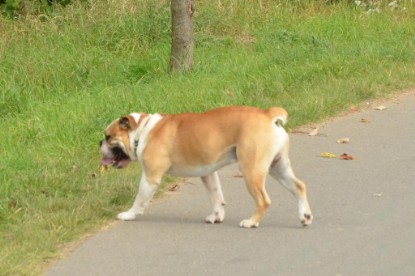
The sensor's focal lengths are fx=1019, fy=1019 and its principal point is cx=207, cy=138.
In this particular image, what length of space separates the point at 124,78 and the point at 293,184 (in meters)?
5.15

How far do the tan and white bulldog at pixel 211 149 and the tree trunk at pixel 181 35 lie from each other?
4.59 meters

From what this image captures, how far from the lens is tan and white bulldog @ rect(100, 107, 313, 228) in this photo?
6613 millimetres

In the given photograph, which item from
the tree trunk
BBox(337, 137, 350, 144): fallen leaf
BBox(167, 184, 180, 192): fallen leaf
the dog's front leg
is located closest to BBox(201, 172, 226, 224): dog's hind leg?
the dog's front leg

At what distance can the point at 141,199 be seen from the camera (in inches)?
274

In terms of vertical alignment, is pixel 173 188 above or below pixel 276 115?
below

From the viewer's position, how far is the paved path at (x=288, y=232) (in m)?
6.10

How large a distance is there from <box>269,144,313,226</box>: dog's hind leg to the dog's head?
3.26 feet

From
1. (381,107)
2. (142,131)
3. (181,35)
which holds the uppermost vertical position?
(142,131)

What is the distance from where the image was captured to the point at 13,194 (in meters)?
7.32

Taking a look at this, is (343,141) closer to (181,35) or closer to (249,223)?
(249,223)

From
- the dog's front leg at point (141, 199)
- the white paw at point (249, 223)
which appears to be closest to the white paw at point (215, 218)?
the white paw at point (249, 223)

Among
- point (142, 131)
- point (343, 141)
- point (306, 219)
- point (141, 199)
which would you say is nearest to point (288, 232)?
point (306, 219)

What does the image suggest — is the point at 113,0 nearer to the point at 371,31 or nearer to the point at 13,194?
the point at 371,31

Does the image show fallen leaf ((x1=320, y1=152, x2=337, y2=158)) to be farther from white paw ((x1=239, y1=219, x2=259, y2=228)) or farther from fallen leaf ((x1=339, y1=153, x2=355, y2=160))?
white paw ((x1=239, y1=219, x2=259, y2=228))
